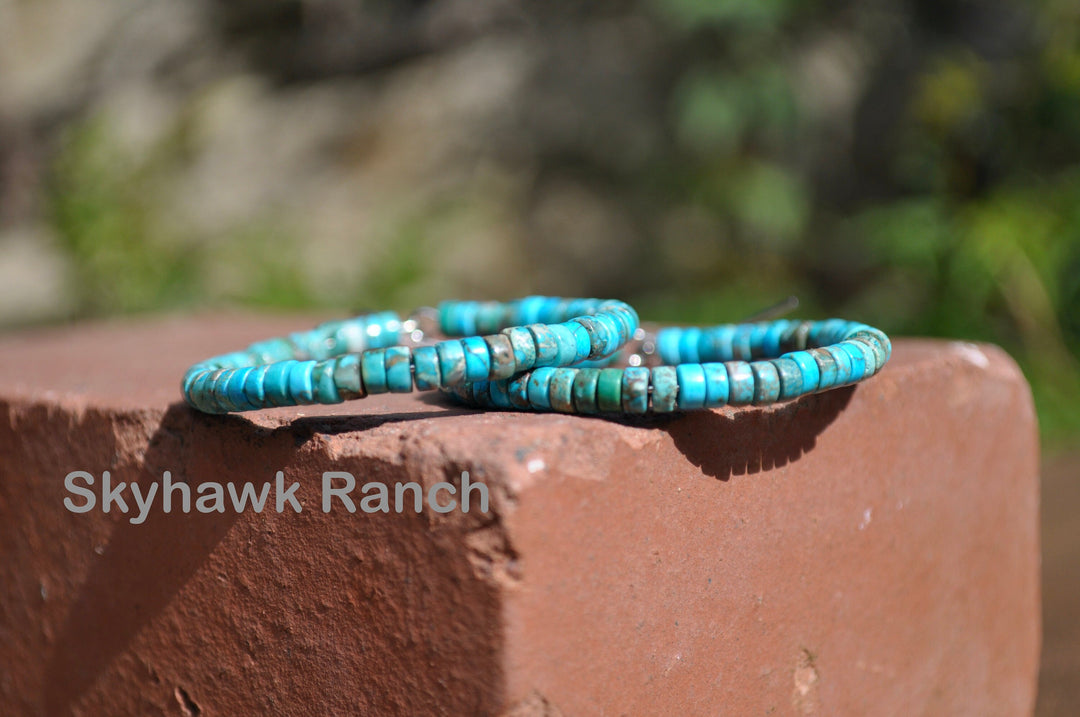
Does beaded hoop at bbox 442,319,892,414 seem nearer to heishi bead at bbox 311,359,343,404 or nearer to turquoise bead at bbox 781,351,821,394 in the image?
turquoise bead at bbox 781,351,821,394

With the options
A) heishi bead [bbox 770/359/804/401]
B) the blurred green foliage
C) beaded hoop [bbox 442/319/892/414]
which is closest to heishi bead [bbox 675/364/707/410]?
beaded hoop [bbox 442/319/892/414]

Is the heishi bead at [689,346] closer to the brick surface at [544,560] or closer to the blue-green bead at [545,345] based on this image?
the brick surface at [544,560]

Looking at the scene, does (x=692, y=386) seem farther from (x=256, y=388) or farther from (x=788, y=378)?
(x=256, y=388)

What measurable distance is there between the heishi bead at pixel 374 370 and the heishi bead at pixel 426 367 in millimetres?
35

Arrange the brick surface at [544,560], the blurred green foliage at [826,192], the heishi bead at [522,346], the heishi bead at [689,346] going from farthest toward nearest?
the blurred green foliage at [826,192]
the heishi bead at [689,346]
the heishi bead at [522,346]
the brick surface at [544,560]

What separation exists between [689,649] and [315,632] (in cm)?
45

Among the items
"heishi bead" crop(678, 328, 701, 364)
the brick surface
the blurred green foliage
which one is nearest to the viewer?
the brick surface

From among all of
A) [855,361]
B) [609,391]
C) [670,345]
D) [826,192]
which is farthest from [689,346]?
[826,192]

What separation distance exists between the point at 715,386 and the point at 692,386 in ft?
0.09

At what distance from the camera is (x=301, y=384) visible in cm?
112

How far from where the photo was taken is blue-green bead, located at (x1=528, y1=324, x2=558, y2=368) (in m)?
1.18

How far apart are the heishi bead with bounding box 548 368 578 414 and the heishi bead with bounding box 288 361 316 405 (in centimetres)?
28

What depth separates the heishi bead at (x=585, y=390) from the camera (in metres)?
1.15

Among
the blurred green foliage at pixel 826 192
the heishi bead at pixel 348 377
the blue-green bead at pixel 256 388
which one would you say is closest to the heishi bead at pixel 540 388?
the heishi bead at pixel 348 377
